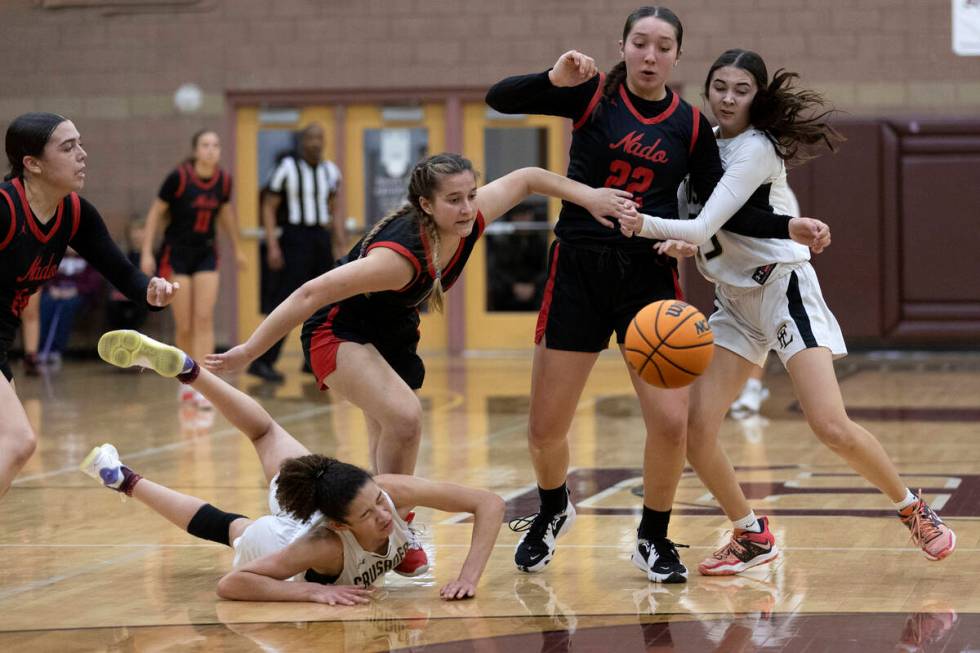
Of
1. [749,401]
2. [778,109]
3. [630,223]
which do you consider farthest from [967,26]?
[630,223]

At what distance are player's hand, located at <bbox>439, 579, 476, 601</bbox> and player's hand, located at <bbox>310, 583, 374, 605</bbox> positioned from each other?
264 millimetres

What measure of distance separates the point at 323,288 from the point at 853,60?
10636 millimetres

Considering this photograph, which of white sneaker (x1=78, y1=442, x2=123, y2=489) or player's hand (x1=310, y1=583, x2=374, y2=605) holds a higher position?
white sneaker (x1=78, y1=442, x2=123, y2=489)

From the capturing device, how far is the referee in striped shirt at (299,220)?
12383 millimetres

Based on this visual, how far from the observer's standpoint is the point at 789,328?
5023mm

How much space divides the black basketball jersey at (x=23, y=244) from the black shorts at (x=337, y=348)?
940 mm

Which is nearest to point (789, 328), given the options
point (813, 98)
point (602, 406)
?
point (813, 98)

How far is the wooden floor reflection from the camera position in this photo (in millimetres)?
4285

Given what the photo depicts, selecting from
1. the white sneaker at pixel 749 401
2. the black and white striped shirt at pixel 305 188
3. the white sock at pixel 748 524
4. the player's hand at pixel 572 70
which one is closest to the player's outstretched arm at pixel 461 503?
the white sock at pixel 748 524

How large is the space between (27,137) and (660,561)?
2648 millimetres

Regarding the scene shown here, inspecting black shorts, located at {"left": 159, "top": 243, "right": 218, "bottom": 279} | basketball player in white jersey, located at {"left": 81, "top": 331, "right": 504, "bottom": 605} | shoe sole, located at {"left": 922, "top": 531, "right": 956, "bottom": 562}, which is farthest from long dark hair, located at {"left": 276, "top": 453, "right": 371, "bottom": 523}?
black shorts, located at {"left": 159, "top": 243, "right": 218, "bottom": 279}

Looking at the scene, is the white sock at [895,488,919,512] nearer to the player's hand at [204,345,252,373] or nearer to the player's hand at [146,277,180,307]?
the player's hand at [204,345,252,373]

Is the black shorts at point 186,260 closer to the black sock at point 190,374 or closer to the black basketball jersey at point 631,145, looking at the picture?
the black sock at point 190,374

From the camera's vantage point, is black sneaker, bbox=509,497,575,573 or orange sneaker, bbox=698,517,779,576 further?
black sneaker, bbox=509,497,575,573
